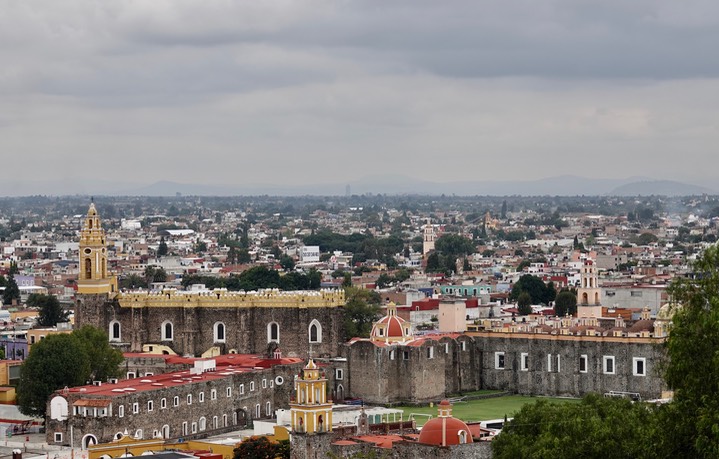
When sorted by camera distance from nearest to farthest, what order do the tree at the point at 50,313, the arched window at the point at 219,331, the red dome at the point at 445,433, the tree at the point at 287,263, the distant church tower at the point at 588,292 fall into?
the red dome at the point at 445,433 < the arched window at the point at 219,331 < the distant church tower at the point at 588,292 < the tree at the point at 50,313 < the tree at the point at 287,263

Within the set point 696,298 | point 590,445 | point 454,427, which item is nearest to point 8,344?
point 454,427

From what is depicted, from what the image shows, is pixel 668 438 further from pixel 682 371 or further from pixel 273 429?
pixel 273 429

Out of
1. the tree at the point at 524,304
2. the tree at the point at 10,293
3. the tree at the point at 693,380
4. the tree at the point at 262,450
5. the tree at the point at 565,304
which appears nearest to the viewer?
the tree at the point at 693,380

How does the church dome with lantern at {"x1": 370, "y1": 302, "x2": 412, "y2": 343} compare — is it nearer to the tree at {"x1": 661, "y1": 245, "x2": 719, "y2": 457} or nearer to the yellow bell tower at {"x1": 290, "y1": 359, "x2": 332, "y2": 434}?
the yellow bell tower at {"x1": 290, "y1": 359, "x2": 332, "y2": 434}

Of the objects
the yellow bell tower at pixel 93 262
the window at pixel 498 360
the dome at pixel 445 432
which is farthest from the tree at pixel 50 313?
the dome at pixel 445 432

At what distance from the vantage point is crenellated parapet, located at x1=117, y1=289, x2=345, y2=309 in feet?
232

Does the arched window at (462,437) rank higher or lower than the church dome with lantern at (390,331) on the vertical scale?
lower

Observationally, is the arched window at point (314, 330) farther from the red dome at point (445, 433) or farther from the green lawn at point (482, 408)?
the red dome at point (445, 433)

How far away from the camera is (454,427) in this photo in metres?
45.4

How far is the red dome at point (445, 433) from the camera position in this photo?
4522 centimetres

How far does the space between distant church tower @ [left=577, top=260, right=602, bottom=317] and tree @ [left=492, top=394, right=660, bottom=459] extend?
99.4 ft

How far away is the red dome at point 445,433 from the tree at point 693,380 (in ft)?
39.8

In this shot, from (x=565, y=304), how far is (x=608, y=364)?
27.8 metres

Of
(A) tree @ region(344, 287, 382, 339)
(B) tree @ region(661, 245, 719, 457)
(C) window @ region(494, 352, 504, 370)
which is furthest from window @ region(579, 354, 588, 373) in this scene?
(B) tree @ region(661, 245, 719, 457)
